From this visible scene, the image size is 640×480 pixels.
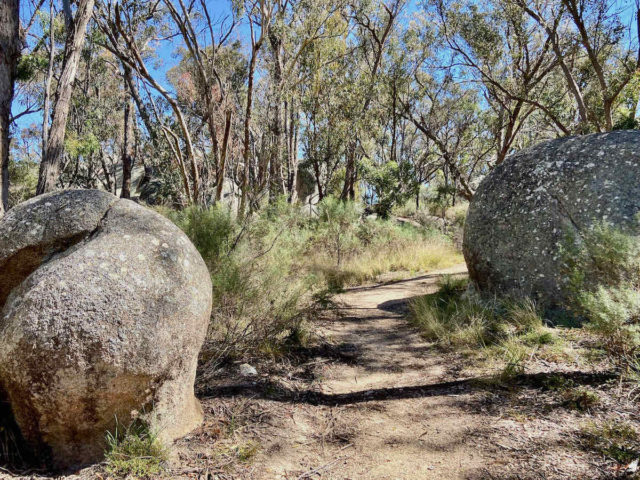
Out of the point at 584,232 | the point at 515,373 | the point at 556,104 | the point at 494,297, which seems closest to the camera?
the point at 515,373

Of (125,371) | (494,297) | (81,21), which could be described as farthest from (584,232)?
(81,21)

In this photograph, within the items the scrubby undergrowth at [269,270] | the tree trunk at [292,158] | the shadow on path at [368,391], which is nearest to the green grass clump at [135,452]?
the shadow on path at [368,391]

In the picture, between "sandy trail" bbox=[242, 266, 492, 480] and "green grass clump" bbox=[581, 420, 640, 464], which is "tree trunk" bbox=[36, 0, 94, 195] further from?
"green grass clump" bbox=[581, 420, 640, 464]

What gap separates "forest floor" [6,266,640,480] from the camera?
2.22m

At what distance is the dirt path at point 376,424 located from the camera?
90.5 inches

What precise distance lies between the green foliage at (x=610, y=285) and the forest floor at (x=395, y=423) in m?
0.32

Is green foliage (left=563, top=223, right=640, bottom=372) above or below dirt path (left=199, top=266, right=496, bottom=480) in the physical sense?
above

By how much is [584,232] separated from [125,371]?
4.21 metres

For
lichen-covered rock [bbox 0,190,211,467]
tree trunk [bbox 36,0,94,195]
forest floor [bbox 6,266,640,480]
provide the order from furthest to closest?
1. tree trunk [bbox 36,0,94,195]
2. forest floor [bbox 6,266,640,480]
3. lichen-covered rock [bbox 0,190,211,467]

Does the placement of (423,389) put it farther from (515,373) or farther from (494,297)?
(494,297)

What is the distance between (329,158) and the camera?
43.9ft

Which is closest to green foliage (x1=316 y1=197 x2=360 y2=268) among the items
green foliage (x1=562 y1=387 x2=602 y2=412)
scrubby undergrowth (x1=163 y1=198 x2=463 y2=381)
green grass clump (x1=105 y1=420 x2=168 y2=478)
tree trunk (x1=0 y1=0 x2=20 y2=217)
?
scrubby undergrowth (x1=163 y1=198 x2=463 y2=381)

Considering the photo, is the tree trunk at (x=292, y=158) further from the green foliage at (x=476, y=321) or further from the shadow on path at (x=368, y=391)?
the shadow on path at (x=368, y=391)

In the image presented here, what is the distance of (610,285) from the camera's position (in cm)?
351
